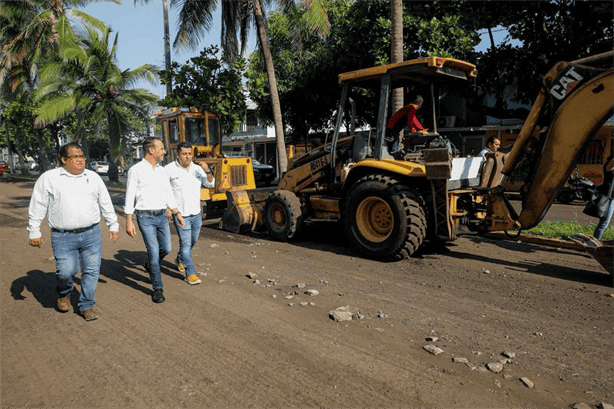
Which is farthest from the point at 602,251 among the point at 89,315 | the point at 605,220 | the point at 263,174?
the point at 263,174

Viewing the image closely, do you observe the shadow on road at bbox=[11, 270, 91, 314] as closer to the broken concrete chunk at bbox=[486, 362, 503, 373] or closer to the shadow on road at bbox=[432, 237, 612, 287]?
the broken concrete chunk at bbox=[486, 362, 503, 373]

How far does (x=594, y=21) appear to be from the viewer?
14.1m

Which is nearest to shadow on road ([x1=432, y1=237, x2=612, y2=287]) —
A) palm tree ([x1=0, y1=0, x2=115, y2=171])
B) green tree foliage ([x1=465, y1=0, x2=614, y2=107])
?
green tree foliage ([x1=465, y1=0, x2=614, y2=107])

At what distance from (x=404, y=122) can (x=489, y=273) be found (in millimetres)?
2681

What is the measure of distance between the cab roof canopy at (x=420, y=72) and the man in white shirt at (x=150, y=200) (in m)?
3.57

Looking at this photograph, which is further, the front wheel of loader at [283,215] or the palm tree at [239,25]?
the palm tree at [239,25]

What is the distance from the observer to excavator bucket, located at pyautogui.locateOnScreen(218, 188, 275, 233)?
9.33 metres

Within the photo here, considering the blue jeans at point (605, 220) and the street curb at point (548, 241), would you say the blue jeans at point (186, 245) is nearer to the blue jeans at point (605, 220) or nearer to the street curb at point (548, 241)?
the street curb at point (548, 241)

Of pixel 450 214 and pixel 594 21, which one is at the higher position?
pixel 594 21

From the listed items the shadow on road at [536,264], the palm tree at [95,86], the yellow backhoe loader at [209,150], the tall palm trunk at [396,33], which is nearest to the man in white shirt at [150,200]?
the shadow on road at [536,264]

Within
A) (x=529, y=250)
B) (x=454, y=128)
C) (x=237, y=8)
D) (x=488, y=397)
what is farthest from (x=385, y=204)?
(x=454, y=128)

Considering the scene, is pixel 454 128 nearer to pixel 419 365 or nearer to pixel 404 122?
pixel 404 122

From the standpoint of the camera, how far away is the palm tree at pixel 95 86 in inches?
837

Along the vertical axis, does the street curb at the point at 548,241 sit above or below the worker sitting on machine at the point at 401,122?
below
